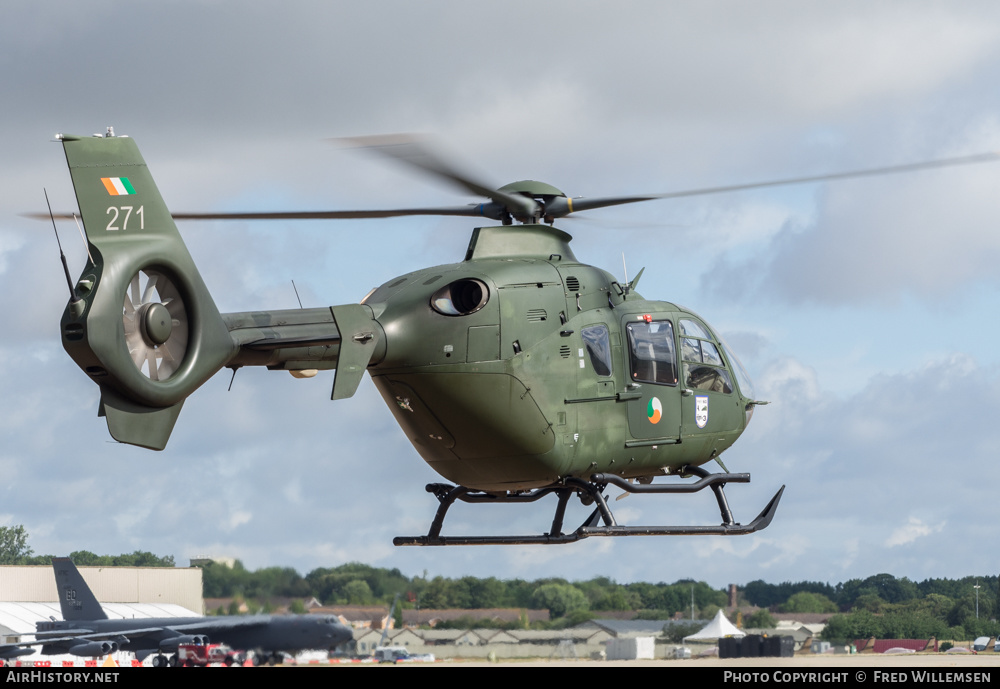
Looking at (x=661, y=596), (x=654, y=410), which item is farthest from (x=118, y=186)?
(x=661, y=596)

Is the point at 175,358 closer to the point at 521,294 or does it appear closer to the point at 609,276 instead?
the point at 521,294

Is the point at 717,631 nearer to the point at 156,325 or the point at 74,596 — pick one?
the point at 156,325

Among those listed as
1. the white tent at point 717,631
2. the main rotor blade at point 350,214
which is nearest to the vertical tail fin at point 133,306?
the main rotor blade at point 350,214

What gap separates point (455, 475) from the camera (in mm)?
14914

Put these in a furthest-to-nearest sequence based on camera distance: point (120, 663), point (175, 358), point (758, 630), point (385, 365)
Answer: point (120, 663)
point (758, 630)
point (385, 365)
point (175, 358)

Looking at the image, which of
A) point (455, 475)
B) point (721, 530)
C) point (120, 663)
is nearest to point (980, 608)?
point (721, 530)

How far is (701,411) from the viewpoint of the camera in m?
15.7

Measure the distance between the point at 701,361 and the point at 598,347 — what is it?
1.84 m

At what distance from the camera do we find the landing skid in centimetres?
1469

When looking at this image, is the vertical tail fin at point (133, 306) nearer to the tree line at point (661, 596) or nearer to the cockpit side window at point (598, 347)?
the cockpit side window at point (598, 347)

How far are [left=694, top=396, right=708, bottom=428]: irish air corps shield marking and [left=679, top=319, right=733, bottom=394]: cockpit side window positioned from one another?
162 mm

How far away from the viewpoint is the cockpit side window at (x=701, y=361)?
51.4ft

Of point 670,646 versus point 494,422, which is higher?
point 494,422

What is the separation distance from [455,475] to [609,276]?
3.29 meters
